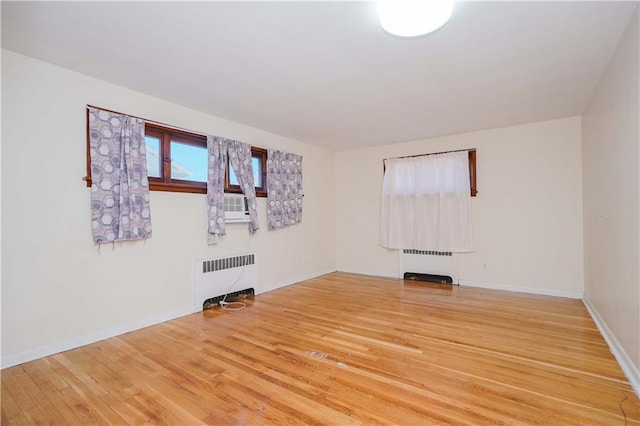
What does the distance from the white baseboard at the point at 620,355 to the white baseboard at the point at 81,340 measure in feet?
12.8

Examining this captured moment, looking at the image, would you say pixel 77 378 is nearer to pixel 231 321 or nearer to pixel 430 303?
pixel 231 321

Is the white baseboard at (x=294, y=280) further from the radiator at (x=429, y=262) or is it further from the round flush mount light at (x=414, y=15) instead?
the round flush mount light at (x=414, y=15)

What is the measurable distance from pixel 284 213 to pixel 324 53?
9.14 ft

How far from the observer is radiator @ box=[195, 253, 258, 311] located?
11.9 feet

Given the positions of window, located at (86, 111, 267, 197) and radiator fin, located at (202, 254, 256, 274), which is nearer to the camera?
window, located at (86, 111, 267, 197)

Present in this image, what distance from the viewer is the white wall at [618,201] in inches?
76.8

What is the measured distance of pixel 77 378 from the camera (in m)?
2.11

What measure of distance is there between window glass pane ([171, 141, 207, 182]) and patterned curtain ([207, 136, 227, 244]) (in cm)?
14

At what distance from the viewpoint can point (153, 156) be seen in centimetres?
326

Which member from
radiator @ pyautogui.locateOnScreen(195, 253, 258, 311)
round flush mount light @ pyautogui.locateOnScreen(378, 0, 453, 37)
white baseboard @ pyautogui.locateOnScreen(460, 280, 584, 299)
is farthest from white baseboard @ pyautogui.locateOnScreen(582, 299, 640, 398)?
radiator @ pyautogui.locateOnScreen(195, 253, 258, 311)

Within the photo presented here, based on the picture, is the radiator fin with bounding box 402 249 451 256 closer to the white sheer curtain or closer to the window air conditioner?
the white sheer curtain

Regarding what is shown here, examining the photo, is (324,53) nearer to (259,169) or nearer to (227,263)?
(259,169)

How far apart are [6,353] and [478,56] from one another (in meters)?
4.35

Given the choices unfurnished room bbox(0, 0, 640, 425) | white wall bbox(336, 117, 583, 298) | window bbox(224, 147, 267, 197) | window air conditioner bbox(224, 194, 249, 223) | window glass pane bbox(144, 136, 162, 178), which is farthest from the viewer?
window bbox(224, 147, 267, 197)
